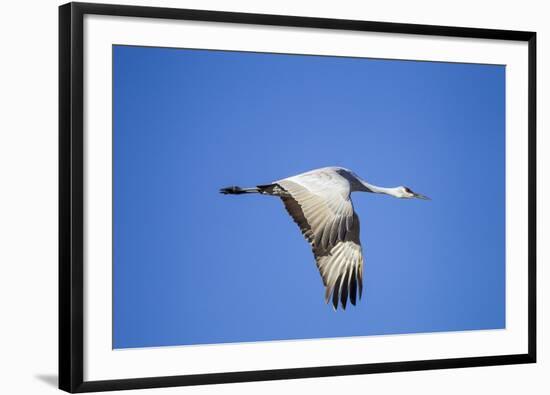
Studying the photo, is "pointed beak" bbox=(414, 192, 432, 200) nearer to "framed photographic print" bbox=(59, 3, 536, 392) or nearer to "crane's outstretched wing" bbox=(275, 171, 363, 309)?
"framed photographic print" bbox=(59, 3, 536, 392)

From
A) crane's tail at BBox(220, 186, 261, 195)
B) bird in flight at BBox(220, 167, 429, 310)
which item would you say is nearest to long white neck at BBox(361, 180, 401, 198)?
bird in flight at BBox(220, 167, 429, 310)

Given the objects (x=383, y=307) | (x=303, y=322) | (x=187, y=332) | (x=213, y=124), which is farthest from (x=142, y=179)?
(x=383, y=307)

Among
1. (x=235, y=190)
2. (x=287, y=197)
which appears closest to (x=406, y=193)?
(x=287, y=197)

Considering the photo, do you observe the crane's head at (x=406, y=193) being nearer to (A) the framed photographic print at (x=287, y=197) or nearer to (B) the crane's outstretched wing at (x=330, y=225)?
(A) the framed photographic print at (x=287, y=197)

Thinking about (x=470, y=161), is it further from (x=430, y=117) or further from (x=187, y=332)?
(x=187, y=332)

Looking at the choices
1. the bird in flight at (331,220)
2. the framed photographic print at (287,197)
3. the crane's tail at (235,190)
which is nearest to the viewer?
the framed photographic print at (287,197)

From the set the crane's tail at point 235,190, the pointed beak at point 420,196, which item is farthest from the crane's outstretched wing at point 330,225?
the pointed beak at point 420,196

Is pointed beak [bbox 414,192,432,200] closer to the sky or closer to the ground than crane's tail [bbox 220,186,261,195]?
closer to the ground
